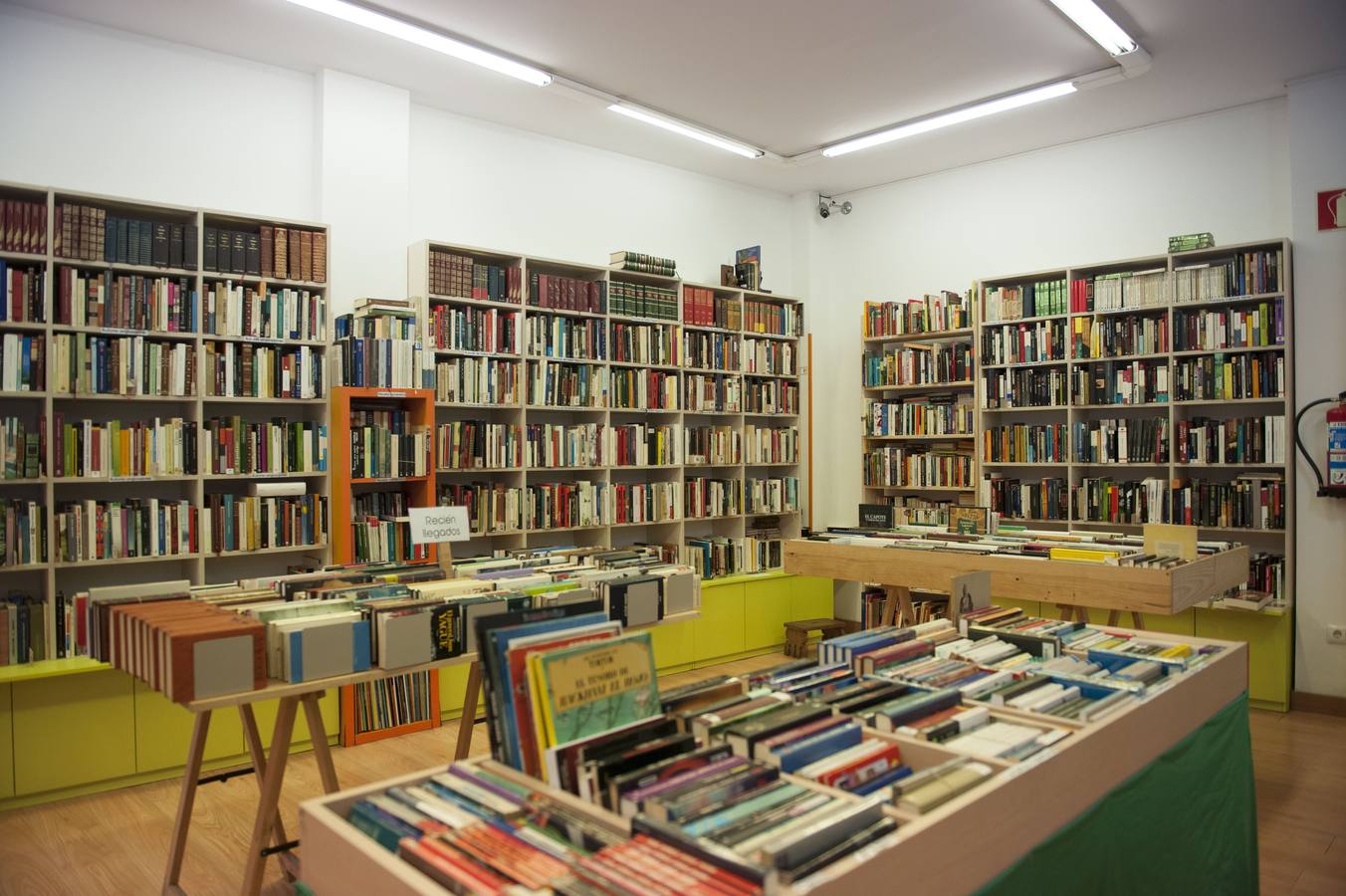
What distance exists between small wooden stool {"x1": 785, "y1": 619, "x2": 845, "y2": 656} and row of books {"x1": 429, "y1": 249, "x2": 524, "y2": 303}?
125 inches

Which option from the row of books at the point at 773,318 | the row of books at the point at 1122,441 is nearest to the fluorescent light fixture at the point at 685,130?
the row of books at the point at 773,318

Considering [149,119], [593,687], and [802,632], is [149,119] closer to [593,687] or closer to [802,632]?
[593,687]

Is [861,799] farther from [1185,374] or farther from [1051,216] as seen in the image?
[1051,216]

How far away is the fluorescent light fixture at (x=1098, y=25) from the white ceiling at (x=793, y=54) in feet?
0.20

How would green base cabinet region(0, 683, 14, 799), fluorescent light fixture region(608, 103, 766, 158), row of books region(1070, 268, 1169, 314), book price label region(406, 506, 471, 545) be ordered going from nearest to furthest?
1. book price label region(406, 506, 471, 545)
2. green base cabinet region(0, 683, 14, 799)
3. fluorescent light fixture region(608, 103, 766, 158)
4. row of books region(1070, 268, 1169, 314)

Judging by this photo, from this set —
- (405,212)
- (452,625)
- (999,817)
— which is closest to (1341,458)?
(999,817)

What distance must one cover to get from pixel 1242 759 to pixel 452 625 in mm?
2503

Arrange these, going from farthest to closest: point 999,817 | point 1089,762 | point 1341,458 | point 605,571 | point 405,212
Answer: point 405,212 → point 1341,458 → point 605,571 → point 1089,762 → point 999,817

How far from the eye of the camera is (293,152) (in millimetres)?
4984

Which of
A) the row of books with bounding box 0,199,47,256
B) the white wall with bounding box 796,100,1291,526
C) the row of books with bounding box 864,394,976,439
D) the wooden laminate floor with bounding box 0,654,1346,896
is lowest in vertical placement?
the wooden laminate floor with bounding box 0,654,1346,896

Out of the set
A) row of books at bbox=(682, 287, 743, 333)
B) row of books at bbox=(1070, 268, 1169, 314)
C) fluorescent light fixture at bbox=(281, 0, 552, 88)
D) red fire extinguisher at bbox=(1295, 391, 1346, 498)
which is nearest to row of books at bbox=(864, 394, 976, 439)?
row of books at bbox=(1070, 268, 1169, 314)

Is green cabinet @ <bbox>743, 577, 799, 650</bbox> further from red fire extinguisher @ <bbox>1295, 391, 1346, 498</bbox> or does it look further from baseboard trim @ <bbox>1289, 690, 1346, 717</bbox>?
red fire extinguisher @ <bbox>1295, 391, 1346, 498</bbox>

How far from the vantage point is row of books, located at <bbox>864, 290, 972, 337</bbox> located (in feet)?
21.6

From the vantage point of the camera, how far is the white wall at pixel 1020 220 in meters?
5.63
